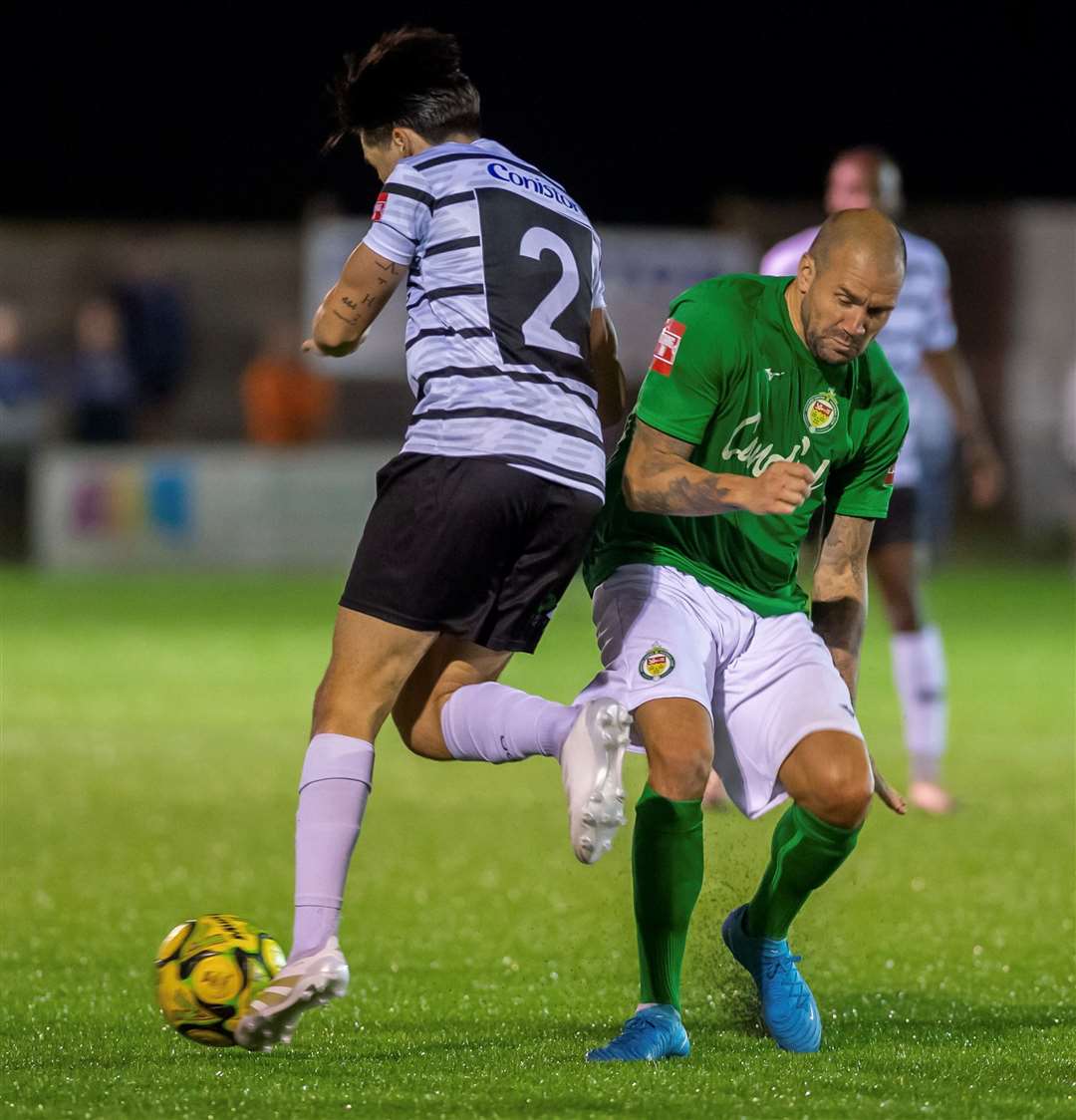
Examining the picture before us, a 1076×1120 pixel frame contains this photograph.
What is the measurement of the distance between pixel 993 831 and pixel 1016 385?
14.6m

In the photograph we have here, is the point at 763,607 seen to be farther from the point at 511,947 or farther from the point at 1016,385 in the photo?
the point at 1016,385

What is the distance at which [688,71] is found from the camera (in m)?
27.7

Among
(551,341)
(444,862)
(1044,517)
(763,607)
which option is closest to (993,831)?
(444,862)

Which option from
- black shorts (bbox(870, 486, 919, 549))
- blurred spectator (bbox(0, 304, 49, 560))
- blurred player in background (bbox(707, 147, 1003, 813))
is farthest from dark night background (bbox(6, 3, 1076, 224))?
black shorts (bbox(870, 486, 919, 549))

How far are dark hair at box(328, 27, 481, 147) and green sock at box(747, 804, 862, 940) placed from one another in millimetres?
1716

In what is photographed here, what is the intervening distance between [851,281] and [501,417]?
31.4 inches

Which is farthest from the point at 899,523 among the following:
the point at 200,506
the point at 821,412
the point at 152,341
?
the point at 152,341

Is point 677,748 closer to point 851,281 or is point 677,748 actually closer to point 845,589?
point 845,589

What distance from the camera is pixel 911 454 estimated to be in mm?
8172

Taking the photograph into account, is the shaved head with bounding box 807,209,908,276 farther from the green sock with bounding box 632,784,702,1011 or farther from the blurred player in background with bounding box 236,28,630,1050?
the green sock with bounding box 632,784,702,1011

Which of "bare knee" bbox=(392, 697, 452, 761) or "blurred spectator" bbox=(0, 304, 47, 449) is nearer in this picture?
"bare knee" bbox=(392, 697, 452, 761)

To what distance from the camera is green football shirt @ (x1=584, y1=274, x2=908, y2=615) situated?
4.83 m

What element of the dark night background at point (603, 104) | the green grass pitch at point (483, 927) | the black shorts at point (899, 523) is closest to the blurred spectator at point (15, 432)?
the dark night background at point (603, 104)

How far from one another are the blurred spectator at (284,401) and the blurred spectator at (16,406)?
2003 millimetres
